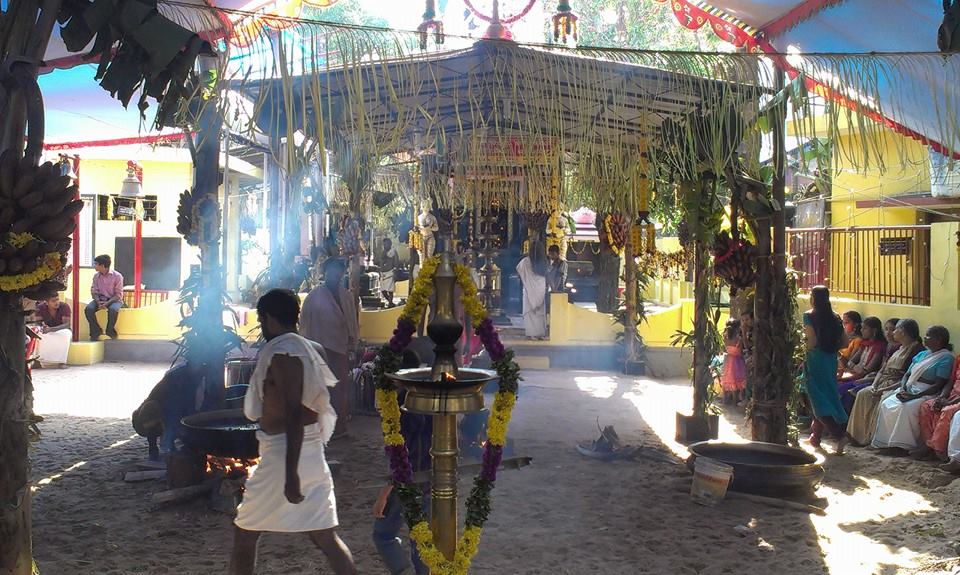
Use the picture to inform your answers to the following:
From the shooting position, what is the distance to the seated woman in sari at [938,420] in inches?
294

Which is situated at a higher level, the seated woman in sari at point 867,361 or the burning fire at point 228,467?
the seated woman in sari at point 867,361

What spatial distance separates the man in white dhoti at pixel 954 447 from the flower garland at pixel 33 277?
7.11 metres

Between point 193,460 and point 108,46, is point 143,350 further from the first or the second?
point 108,46

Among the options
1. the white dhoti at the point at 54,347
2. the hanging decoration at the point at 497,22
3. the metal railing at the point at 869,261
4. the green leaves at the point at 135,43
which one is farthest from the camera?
the white dhoti at the point at 54,347

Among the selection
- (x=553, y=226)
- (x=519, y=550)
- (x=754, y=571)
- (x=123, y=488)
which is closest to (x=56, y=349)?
(x=123, y=488)

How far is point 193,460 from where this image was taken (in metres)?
6.09

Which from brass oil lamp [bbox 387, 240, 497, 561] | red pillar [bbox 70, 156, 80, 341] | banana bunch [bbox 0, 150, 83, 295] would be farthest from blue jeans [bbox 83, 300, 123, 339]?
brass oil lamp [bbox 387, 240, 497, 561]

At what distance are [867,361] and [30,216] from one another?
8.99 metres

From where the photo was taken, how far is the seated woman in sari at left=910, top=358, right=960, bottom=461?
7461 millimetres

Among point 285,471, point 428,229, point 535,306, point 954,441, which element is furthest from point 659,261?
point 285,471

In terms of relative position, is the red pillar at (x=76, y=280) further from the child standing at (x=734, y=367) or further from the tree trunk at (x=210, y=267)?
the child standing at (x=734, y=367)

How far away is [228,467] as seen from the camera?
21.2ft

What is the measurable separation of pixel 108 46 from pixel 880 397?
8146 millimetres

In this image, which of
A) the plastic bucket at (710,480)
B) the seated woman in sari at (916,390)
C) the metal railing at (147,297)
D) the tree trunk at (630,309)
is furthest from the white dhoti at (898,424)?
the metal railing at (147,297)
